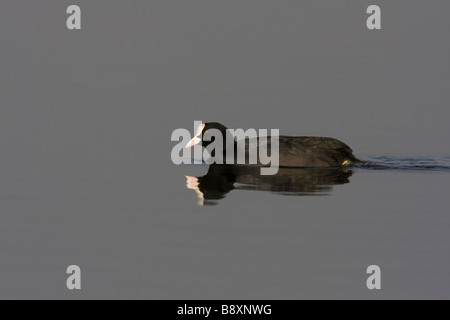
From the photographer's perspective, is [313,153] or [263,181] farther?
[313,153]

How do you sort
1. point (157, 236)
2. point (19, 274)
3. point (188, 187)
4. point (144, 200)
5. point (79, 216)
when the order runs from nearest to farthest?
1. point (19, 274)
2. point (157, 236)
3. point (79, 216)
4. point (144, 200)
5. point (188, 187)

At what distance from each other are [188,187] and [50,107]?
8108 millimetres

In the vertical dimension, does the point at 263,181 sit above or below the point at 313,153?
below

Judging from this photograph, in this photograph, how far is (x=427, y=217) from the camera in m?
11.8

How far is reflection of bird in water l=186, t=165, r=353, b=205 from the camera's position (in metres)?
13.6

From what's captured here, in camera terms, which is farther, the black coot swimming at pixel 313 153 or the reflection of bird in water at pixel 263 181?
the black coot swimming at pixel 313 153

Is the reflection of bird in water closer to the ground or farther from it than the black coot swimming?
closer to the ground

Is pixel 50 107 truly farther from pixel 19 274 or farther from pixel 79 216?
pixel 19 274

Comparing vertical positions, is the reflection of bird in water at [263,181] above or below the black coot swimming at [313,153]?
below

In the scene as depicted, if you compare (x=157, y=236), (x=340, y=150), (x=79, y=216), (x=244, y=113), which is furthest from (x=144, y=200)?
(x=244, y=113)

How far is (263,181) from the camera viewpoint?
14.6 meters

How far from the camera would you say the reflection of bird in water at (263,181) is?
13641mm

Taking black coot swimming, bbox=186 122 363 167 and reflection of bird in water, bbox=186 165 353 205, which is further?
black coot swimming, bbox=186 122 363 167

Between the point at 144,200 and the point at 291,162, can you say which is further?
the point at 291,162
